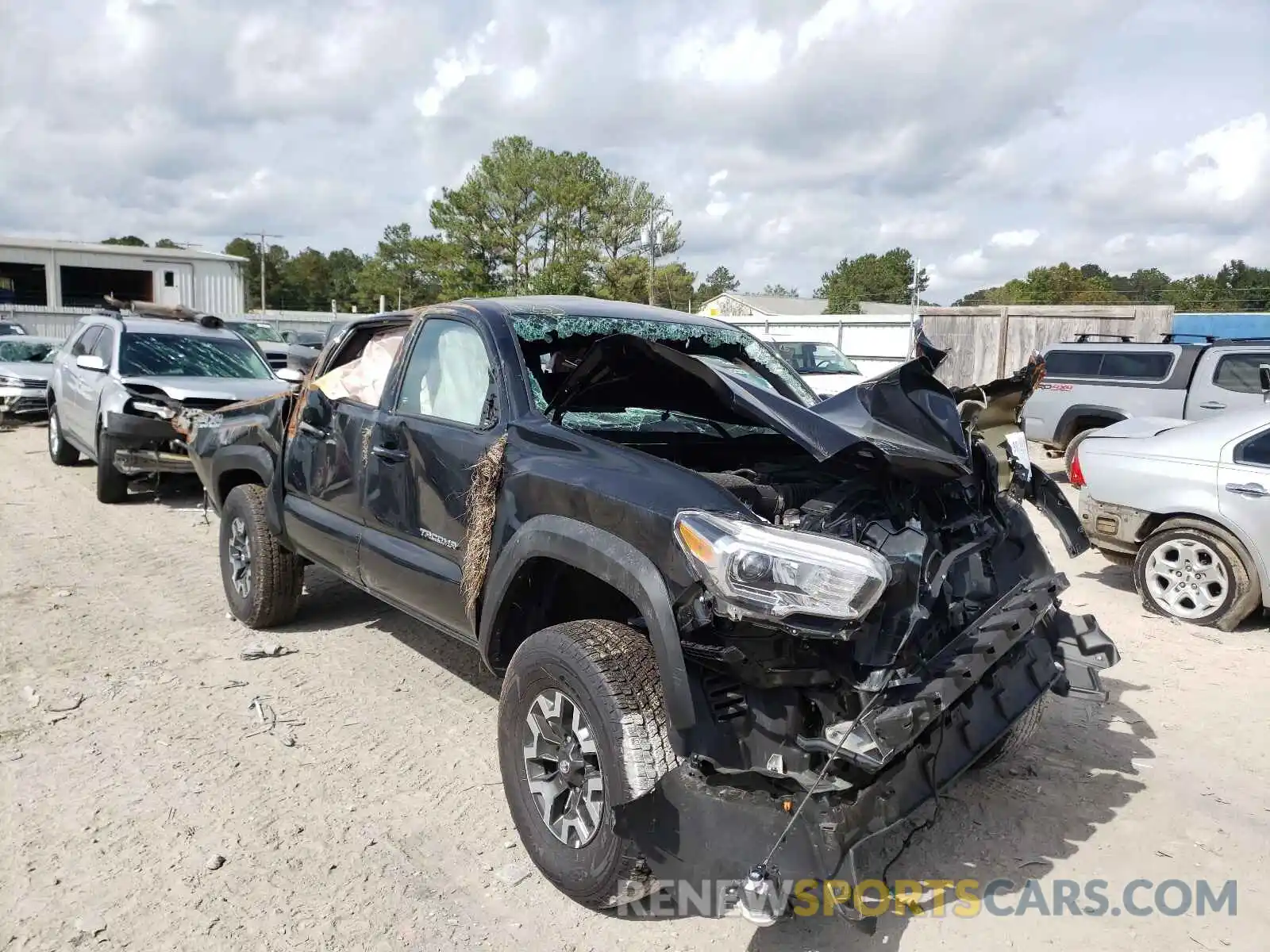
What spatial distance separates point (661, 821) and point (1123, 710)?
10.3ft

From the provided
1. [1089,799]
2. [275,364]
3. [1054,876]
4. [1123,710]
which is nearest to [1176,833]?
[1089,799]

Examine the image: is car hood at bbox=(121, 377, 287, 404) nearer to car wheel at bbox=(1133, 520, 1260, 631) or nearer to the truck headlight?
the truck headlight

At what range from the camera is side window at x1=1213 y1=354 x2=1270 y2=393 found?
1045 centimetres

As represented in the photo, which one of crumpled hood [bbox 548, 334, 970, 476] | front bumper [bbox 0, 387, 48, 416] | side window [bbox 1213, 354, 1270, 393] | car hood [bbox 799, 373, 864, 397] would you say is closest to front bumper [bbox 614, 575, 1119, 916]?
crumpled hood [bbox 548, 334, 970, 476]

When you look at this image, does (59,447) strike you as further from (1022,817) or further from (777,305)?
(777,305)

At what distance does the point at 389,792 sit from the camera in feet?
12.0

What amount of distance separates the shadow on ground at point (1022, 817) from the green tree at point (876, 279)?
2997 inches

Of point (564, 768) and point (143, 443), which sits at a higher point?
point (143, 443)

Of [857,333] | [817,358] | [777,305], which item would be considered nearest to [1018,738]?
[817,358]

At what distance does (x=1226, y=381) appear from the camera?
1069 cm

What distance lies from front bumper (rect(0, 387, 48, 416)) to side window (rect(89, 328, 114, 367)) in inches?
215

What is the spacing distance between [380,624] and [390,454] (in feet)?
6.49

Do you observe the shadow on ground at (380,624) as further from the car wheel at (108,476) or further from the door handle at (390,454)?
the car wheel at (108,476)

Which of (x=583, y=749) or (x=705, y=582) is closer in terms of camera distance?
(x=705, y=582)
